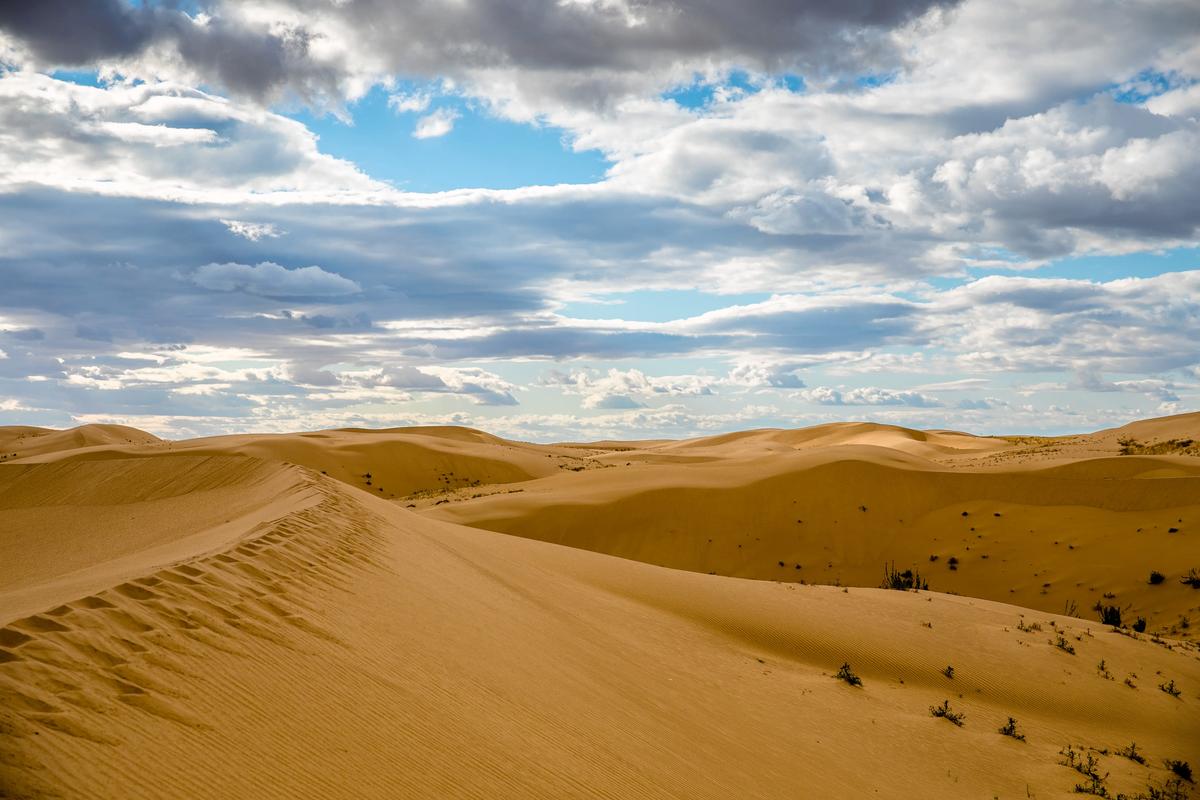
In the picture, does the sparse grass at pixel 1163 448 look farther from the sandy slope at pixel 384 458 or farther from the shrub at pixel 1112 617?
the sandy slope at pixel 384 458

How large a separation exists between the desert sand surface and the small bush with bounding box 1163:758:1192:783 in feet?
0.67

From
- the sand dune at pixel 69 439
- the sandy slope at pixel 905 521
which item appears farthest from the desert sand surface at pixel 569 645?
the sand dune at pixel 69 439

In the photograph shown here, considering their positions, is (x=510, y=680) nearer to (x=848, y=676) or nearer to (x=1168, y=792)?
(x=848, y=676)

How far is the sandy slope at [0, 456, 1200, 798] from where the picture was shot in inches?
193

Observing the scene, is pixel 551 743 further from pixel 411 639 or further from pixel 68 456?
pixel 68 456

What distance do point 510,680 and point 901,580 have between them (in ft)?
55.4

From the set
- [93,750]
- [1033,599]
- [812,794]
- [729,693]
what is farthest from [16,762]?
[1033,599]

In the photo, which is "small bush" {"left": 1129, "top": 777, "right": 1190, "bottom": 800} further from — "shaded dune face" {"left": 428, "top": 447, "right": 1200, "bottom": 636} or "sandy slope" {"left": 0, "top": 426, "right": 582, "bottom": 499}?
"sandy slope" {"left": 0, "top": 426, "right": 582, "bottom": 499}

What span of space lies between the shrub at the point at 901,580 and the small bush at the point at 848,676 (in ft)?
24.8

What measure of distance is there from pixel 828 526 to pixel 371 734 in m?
25.6

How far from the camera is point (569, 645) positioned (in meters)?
9.98

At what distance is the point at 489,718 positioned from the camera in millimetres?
6586

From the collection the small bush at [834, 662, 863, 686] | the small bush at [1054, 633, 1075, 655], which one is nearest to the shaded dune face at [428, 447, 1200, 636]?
the small bush at [1054, 633, 1075, 655]

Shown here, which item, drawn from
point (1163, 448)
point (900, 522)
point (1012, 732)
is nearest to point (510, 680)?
point (1012, 732)
